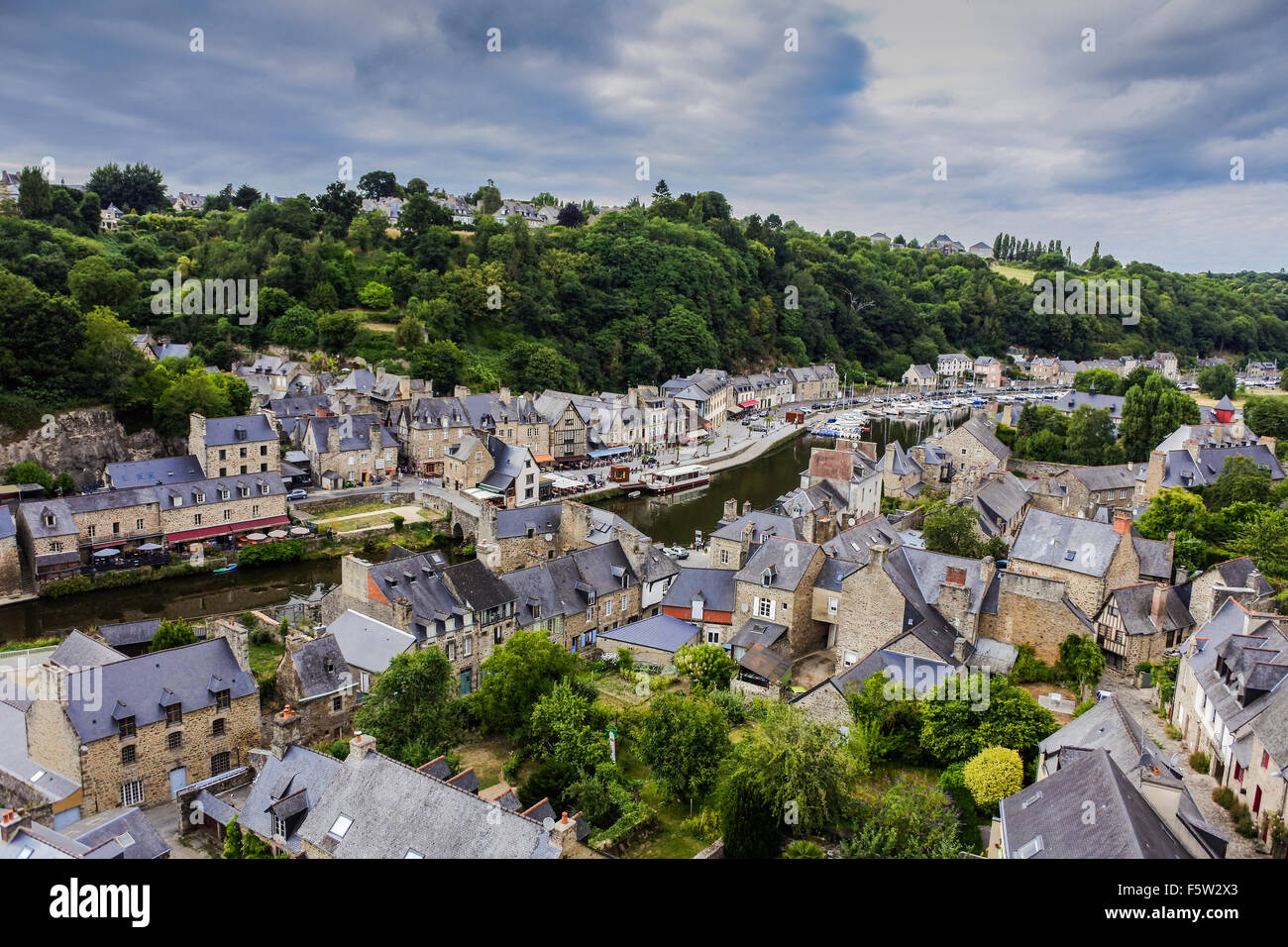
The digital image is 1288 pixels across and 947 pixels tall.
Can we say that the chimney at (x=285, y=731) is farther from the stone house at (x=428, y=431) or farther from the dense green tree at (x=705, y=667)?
the stone house at (x=428, y=431)

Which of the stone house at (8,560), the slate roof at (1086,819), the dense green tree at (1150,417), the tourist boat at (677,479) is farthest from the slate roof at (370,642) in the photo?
the dense green tree at (1150,417)

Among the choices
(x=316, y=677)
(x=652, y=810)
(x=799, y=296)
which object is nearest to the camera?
(x=652, y=810)

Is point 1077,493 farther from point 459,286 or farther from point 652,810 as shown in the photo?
point 459,286

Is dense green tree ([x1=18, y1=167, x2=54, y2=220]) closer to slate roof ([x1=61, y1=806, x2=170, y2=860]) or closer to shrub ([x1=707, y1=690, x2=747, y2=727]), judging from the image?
slate roof ([x1=61, y1=806, x2=170, y2=860])

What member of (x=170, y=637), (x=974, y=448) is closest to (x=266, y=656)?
(x=170, y=637)

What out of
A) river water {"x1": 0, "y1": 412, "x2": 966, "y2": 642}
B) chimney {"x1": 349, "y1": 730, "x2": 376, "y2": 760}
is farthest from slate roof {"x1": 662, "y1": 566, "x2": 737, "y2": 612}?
river water {"x1": 0, "y1": 412, "x2": 966, "y2": 642}

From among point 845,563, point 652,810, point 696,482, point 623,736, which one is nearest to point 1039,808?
point 652,810
